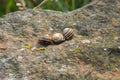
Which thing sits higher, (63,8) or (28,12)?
(28,12)

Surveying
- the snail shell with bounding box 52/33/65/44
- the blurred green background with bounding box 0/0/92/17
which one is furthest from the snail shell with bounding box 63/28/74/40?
the blurred green background with bounding box 0/0/92/17

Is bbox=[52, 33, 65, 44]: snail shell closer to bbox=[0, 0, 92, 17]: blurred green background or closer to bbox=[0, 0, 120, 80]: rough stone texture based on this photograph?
bbox=[0, 0, 120, 80]: rough stone texture

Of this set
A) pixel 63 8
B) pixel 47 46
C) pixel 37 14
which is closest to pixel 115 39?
pixel 47 46

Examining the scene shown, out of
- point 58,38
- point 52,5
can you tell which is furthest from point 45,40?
point 52,5

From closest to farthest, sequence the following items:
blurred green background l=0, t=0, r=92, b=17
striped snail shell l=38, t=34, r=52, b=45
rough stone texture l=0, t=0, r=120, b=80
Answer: rough stone texture l=0, t=0, r=120, b=80, striped snail shell l=38, t=34, r=52, b=45, blurred green background l=0, t=0, r=92, b=17

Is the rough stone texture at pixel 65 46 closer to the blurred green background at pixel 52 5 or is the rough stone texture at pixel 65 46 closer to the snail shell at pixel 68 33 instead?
the snail shell at pixel 68 33

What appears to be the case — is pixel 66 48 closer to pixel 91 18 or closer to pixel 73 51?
pixel 73 51

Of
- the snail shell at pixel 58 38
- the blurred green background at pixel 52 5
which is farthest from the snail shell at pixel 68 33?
the blurred green background at pixel 52 5

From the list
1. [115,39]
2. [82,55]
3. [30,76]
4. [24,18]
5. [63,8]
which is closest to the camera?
[30,76]
